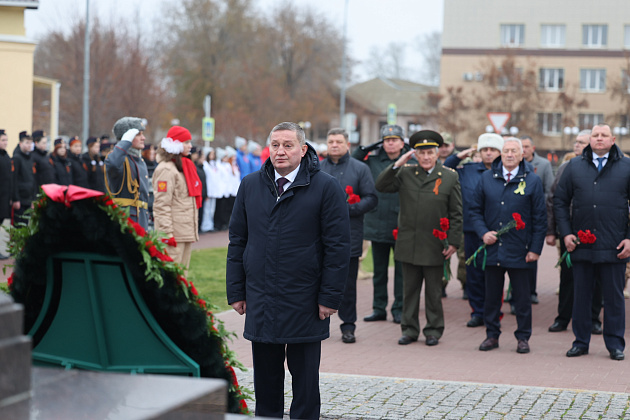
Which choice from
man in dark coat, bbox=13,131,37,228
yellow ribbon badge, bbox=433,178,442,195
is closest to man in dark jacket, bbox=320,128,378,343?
yellow ribbon badge, bbox=433,178,442,195

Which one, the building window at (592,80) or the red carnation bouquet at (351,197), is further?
the building window at (592,80)

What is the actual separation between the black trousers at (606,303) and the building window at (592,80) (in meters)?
60.4

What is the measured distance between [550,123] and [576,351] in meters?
57.9

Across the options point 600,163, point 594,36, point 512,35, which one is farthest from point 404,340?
point 594,36

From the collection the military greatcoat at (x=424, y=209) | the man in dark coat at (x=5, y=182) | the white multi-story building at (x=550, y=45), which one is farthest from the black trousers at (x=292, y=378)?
the white multi-story building at (x=550, y=45)

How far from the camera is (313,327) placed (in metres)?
5.40

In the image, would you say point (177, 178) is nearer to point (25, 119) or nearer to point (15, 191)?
point (15, 191)

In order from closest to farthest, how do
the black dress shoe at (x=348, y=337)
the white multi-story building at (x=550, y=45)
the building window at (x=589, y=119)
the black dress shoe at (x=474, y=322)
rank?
the black dress shoe at (x=348, y=337) < the black dress shoe at (x=474, y=322) < the building window at (x=589, y=119) < the white multi-story building at (x=550, y=45)

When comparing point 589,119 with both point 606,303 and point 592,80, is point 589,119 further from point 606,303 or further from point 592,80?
point 606,303

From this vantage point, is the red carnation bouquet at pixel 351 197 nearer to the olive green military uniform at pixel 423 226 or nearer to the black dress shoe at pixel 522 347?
the olive green military uniform at pixel 423 226

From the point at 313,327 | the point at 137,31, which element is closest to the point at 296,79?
the point at 137,31

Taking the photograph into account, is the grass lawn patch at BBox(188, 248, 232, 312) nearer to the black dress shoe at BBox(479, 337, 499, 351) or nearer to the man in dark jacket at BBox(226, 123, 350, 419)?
the black dress shoe at BBox(479, 337, 499, 351)

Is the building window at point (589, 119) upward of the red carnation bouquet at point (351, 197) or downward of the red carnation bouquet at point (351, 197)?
upward

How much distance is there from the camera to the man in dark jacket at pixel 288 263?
17.5ft
